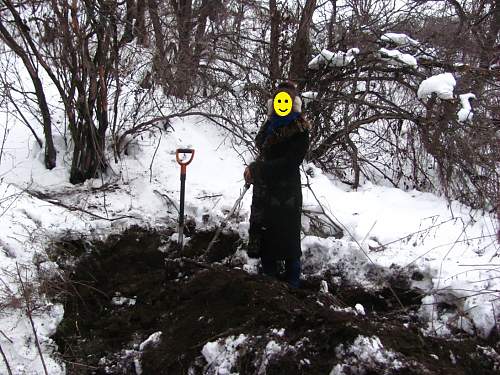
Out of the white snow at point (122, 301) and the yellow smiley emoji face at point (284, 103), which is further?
the white snow at point (122, 301)

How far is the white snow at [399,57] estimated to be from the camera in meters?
5.74

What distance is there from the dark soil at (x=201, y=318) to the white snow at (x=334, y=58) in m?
3.03

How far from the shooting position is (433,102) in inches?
225

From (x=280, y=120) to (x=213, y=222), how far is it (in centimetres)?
182

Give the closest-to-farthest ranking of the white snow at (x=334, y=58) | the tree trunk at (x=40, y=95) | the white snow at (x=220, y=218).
A: the white snow at (x=220, y=218)
the tree trunk at (x=40, y=95)
the white snow at (x=334, y=58)

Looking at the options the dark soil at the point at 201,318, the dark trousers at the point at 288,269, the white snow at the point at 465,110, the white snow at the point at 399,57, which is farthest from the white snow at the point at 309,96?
the dark trousers at the point at 288,269

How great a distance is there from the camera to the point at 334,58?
620 centimetres

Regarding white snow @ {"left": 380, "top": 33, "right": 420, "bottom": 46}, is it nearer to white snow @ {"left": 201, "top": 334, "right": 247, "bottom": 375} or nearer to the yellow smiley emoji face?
the yellow smiley emoji face

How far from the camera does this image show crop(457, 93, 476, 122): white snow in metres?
4.99

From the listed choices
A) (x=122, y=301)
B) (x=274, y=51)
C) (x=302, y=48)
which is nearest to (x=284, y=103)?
(x=122, y=301)

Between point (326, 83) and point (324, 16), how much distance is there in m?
1.55

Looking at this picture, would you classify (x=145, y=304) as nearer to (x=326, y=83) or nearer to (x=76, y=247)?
(x=76, y=247)

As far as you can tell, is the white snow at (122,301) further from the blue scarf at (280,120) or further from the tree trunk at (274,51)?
the tree trunk at (274,51)

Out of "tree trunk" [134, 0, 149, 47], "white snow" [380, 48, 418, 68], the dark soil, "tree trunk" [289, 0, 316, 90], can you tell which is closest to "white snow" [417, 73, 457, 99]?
"white snow" [380, 48, 418, 68]
